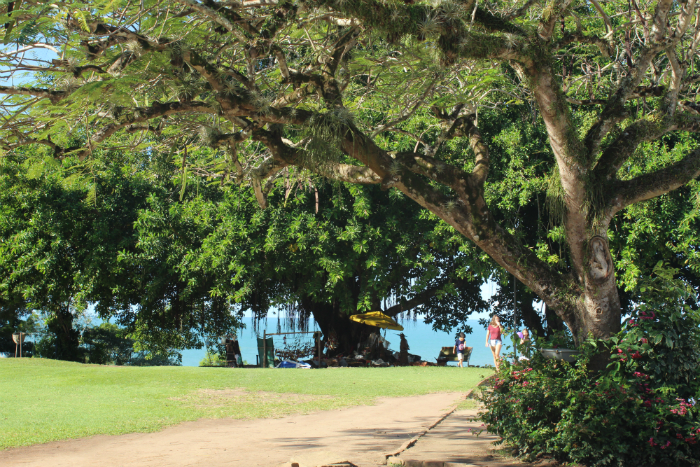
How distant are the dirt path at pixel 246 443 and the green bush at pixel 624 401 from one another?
1456mm

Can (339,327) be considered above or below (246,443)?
above

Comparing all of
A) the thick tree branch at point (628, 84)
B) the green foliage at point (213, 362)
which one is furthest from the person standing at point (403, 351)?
the thick tree branch at point (628, 84)

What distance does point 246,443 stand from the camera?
6.16m

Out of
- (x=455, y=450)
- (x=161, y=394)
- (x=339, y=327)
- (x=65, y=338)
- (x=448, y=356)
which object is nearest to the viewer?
(x=455, y=450)

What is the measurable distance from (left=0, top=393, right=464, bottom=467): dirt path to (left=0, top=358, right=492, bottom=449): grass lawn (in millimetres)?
473

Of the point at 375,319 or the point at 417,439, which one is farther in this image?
the point at 375,319

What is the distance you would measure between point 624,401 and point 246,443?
383 centimetres

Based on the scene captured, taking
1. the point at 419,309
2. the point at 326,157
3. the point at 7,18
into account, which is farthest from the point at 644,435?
the point at 419,309

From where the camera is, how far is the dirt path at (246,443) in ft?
17.4

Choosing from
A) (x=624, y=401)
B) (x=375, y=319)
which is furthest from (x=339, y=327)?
(x=624, y=401)

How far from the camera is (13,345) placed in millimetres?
27828

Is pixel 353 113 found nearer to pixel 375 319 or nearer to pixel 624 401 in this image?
pixel 624 401

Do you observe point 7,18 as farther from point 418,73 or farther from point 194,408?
point 194,408

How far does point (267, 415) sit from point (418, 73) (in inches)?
204
